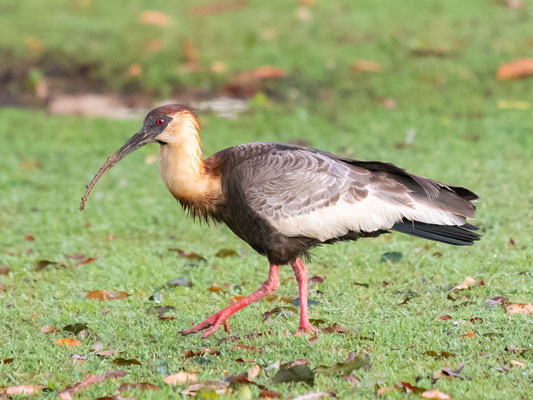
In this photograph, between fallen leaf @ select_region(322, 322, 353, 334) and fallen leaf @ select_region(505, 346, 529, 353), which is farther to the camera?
fallen leaf @ select_region(322, 322, 353, 334)

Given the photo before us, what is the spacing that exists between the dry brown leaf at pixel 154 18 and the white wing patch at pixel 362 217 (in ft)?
32.4

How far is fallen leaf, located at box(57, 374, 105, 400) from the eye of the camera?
13.7ft

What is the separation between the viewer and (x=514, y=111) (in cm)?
1129

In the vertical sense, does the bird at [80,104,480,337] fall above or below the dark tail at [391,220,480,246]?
above

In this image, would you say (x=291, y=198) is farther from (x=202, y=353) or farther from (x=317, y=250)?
→ (x=317, y=250)

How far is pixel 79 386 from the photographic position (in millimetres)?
4285

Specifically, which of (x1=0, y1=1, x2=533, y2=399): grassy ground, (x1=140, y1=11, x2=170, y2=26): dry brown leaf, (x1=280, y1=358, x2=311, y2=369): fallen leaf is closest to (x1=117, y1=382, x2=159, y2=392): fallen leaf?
(x1=0, y1=1, x2=533, y2=399): grassy ground

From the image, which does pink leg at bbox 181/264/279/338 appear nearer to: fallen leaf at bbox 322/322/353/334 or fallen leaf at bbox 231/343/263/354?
fallen leaf at bbox 231/343/263/354

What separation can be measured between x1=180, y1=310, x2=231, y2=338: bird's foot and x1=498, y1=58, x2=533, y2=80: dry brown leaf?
8412mm

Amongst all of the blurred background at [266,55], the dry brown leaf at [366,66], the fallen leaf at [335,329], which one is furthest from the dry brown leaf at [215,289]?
the dry brown leaf at [366,66]

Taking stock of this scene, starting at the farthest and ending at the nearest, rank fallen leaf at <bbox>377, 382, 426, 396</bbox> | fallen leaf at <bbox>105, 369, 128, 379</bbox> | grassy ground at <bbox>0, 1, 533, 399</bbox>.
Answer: grassy ground at <bbox>0, 1, 533, 399</bbox>, fallen leaf at <bbox>105, 369, 128, 379</bbox>, fallen leaf at <bbox>377, 382, 426, 396</bbox>

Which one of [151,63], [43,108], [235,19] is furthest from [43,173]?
[235,19]

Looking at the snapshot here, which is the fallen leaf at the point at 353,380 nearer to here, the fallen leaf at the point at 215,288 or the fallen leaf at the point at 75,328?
the fallen leaf at the point at 75,328

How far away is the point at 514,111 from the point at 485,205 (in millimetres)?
3592
